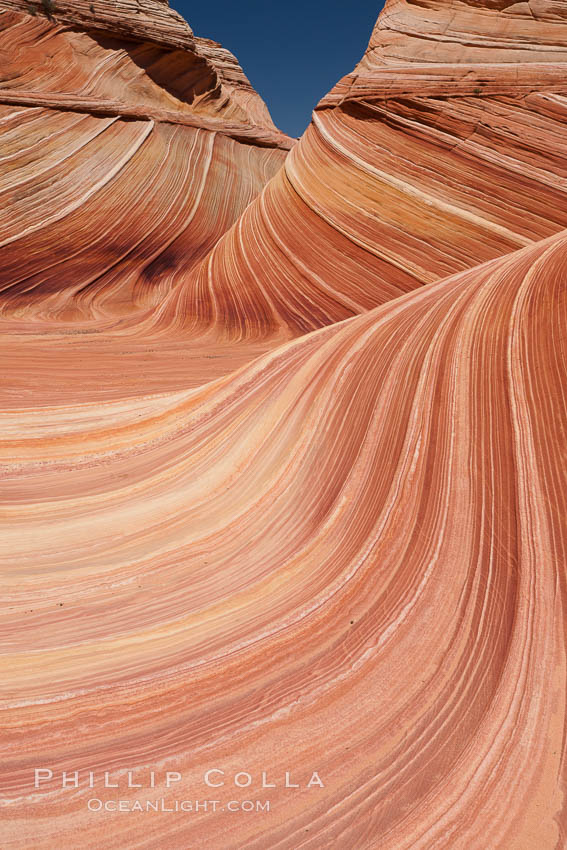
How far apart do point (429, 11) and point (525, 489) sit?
543cm

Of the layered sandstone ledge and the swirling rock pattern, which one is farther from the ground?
the layered sandstone ledge

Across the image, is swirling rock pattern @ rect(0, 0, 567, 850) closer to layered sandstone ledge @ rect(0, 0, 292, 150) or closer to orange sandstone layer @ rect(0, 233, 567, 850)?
orange sandstone layer @ rect(0, 233, 567, 850)

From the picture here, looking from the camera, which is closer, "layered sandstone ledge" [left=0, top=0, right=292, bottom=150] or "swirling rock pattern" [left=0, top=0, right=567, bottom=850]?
"swirling rock pattern" [left=0, top=0, right=567, bottom=850]

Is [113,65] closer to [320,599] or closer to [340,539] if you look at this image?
[340,539]

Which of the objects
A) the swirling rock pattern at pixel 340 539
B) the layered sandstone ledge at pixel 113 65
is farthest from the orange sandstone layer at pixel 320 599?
the layered sandstone ledge at pixel 113 65

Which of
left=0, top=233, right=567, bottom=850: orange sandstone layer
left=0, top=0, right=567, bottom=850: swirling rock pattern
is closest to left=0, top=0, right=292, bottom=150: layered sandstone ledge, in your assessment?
left=0, top=0, right=567, bottom=850: swirling rock pattern

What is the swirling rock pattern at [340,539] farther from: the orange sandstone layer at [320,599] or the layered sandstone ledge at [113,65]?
the layered sandstone ledge at [113,65]

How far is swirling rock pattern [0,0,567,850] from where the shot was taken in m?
1.10

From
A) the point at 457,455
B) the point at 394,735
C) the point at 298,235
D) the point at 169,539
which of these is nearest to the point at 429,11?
the point at 298,235

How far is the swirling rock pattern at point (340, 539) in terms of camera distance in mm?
1097

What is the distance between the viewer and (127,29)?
8.21 m

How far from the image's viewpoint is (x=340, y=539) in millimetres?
1747

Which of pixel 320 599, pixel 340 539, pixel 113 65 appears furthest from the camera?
pixel 113 65

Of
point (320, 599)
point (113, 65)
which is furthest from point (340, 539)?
point (113, 65)
